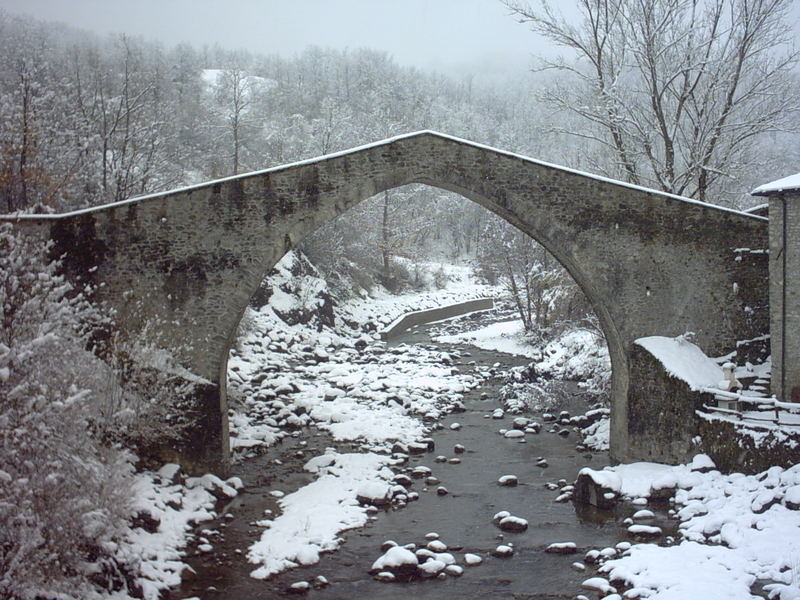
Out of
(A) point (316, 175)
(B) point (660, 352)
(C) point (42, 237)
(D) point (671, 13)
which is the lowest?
(B) point (660, 352)

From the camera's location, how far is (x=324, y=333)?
2988cm

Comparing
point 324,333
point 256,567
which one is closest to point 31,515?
point 256,567

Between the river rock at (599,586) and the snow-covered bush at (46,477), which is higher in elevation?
the snow-covered bush at (46,477)

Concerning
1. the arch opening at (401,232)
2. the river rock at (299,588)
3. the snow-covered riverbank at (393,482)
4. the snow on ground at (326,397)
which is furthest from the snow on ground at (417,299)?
the river rock at (299,588)

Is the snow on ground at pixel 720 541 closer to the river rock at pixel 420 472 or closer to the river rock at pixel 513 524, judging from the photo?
the river rock at pixel 513 524

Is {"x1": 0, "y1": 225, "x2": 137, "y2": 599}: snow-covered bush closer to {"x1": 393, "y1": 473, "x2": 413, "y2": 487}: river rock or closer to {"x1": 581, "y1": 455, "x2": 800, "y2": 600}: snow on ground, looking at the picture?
{"x1": 393, "y1": 473, "x2": 413, "y2": 487}: river rock

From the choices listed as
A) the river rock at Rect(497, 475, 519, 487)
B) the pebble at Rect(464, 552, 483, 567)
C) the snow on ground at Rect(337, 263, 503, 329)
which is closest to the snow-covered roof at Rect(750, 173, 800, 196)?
the river rock at Rect(497, 475, 519, 487)

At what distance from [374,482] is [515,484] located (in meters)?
2.87

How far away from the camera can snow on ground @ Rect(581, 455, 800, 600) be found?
10.0m

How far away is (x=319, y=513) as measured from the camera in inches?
520

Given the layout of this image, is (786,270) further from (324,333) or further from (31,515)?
(324,333)

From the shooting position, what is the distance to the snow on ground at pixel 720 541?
32.9 feet

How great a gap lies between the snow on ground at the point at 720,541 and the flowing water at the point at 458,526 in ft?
2.84

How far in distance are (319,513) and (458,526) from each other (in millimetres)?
2557
